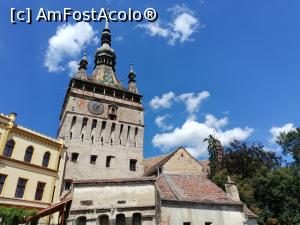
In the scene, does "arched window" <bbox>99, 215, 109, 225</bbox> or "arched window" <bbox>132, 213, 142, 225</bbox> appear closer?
"arched window" <bbox>99, 215, 109, 225</bbox>

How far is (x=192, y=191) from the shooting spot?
2281 centimetres

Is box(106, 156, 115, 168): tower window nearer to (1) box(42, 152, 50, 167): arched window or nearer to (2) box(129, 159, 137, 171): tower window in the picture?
→ (2) box(129, 159, 137, 171): tower window

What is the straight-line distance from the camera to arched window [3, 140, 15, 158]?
26714mm

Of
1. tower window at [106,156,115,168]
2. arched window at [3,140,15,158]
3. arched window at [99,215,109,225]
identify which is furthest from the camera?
tower window at [106,156,115,168]

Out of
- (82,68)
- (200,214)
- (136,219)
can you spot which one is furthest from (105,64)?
(136,219)

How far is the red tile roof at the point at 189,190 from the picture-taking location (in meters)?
21.2

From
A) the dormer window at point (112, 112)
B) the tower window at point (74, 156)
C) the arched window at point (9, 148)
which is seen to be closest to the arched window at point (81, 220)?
the arched window at point (9, 148)

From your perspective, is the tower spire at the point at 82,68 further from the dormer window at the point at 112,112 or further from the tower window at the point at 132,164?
the tower window at the point at 132,164

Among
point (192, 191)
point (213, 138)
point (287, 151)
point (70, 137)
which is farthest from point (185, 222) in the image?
point (287, 151)

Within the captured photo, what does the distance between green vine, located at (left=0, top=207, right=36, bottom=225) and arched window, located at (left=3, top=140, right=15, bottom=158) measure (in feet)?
24.2

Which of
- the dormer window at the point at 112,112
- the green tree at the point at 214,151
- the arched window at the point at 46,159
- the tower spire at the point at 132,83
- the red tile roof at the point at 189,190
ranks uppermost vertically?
the tower spire at the point at 132,83

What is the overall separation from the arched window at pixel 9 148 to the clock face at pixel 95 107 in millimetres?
13230

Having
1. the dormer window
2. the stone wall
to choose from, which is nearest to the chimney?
the stone wall

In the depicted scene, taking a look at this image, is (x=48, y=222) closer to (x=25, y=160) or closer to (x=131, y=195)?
(x=25, y=160)
